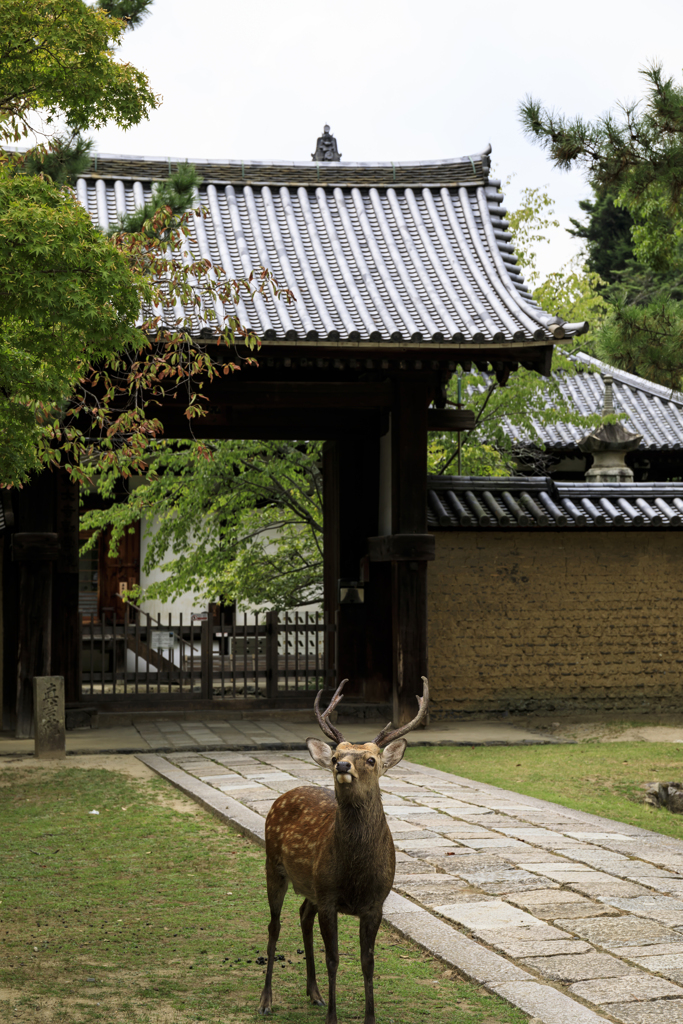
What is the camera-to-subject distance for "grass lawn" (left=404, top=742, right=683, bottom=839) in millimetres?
8023

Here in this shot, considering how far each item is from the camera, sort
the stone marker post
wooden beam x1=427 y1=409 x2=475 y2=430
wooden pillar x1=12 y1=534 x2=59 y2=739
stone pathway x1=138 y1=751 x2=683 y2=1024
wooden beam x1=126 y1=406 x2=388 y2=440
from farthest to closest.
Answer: wooden beam x1=427 y1=409 x2=475 y2=430
wooden beam x1=126 y1=406 x2=388 y2=440
wooden pillar x1=12 y1=534 x2=59 y2=739
the stone marker post
stone pathway x1=138 y1=751 x2=683 y2=1024

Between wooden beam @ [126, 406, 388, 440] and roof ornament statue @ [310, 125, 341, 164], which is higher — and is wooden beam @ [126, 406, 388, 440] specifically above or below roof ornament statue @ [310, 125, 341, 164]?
below

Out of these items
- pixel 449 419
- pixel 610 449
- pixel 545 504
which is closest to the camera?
pixel 449 419

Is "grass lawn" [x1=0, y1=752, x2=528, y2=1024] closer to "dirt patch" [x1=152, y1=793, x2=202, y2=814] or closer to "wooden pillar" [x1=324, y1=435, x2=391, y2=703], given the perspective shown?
"dirt patch" [x1=152, y1=793, x2=202, y2=814]

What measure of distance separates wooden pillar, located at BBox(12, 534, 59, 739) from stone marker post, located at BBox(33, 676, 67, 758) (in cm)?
117

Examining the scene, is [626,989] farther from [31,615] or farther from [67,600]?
[67,600]

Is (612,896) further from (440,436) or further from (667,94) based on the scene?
(440,436)

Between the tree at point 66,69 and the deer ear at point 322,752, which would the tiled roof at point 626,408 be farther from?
the deer ear at point 322,752

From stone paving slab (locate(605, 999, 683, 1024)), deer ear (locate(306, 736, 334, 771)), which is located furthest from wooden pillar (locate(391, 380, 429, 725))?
deer ear (locate(306, 736, 334, 771))

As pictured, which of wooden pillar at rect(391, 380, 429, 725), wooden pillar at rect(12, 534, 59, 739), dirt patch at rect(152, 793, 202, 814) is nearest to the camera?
dirt patch at rect(152, 793, 202, 814)

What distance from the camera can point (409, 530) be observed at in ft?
39.7

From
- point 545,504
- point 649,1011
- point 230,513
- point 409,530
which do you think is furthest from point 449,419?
point 649,1011

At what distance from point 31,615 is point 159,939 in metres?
7.21

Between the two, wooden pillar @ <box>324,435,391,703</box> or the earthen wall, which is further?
wooden pillar @ <box>324,435,391,703</box>
